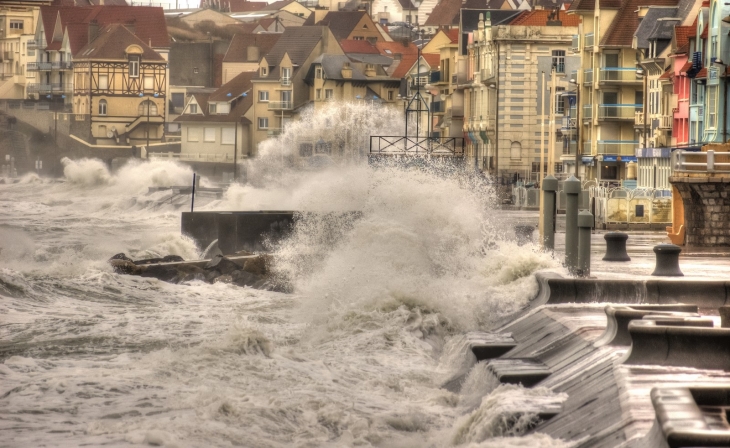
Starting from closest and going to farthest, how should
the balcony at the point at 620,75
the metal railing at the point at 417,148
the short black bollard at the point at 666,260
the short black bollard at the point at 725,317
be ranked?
the short black bollard at the point at 725,317, the short black bollard at the point at 666,260, the metal railing at the point at 417,148, the balcony at the point at 620,75

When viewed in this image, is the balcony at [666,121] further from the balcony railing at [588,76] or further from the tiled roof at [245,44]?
the tiled roof at [245,44]

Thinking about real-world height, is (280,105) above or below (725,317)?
above

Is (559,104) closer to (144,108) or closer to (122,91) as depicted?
(144,108)

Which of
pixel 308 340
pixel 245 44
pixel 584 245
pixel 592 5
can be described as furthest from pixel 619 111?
pixel 245 44

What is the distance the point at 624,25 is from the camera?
53.5 m

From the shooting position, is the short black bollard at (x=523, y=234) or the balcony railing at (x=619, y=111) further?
the balcony railing at (x=619, y=111)

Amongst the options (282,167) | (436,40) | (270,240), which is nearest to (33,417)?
(270,240)

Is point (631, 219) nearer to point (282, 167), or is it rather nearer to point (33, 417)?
point (33, 417)

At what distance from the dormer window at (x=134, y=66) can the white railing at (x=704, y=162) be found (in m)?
75.7

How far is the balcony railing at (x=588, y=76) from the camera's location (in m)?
54.2

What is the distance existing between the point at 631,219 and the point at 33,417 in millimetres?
24881

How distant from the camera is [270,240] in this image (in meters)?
33.6

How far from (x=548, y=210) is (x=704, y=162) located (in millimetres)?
7172

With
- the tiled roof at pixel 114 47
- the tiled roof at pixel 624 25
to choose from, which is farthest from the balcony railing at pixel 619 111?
the tiled roof at pixel 114 47
